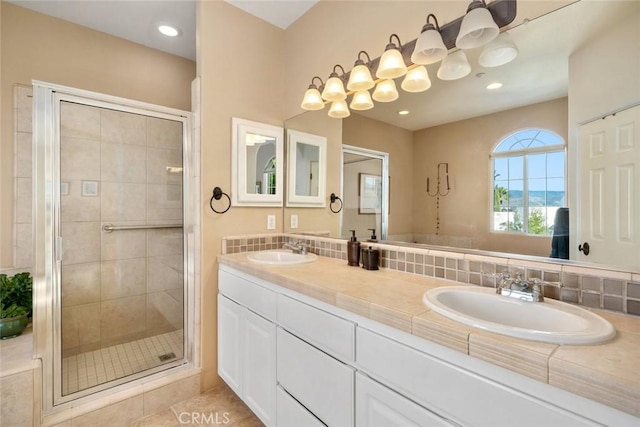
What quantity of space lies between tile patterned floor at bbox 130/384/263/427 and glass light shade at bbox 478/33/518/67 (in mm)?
2275

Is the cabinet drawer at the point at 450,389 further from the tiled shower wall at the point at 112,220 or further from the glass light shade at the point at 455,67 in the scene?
the tiled shower wall at the point at 112,220

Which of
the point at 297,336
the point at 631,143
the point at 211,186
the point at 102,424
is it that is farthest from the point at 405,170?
the point at 102,424

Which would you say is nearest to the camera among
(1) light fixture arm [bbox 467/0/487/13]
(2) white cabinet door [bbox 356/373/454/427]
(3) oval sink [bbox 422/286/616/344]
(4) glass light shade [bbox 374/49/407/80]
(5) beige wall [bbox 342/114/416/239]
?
(3) oval sink [bbox 422/286/616/344]

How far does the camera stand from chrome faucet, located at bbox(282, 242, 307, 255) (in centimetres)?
200

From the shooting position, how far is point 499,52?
1210mm

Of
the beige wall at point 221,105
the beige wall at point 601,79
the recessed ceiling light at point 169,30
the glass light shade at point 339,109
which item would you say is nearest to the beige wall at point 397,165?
the glass light shade at point 339,109

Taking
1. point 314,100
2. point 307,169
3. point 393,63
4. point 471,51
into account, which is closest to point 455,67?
point 471,51

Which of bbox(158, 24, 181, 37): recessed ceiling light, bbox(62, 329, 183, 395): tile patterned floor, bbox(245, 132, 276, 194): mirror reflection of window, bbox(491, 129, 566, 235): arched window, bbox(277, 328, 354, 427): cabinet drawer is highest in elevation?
bbox(158, 24, 181, 37): recessed ceiling light

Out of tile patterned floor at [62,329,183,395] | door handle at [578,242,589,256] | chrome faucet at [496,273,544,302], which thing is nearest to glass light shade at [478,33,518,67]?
door handle at [578,242,589,256]

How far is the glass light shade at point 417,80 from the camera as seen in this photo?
57.2 inches

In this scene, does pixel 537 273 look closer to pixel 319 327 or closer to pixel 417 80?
pixel 319 327

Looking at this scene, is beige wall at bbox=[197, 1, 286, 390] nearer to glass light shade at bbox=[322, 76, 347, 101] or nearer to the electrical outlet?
the electrical outlet

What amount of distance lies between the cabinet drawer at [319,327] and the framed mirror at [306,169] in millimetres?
951

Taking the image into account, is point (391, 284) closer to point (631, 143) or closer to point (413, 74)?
point (631, 143)
